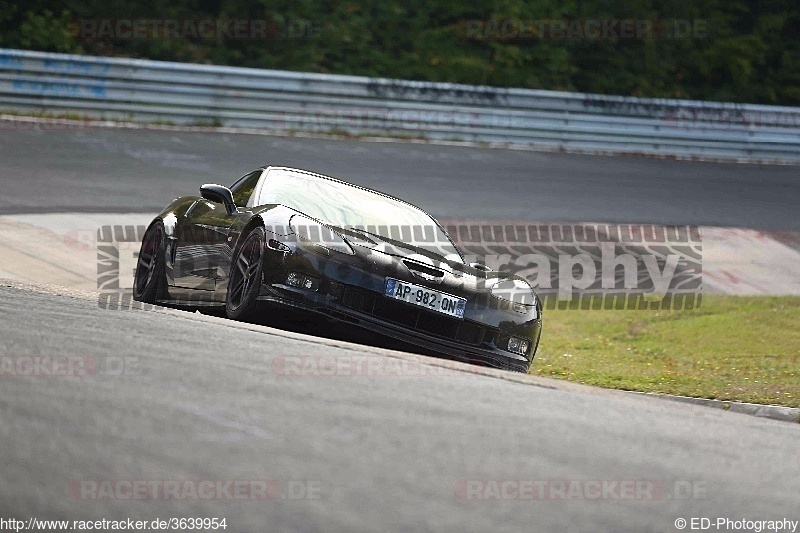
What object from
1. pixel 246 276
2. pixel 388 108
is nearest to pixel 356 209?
pixel 246 276

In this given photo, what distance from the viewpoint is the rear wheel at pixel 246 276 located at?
728 cm

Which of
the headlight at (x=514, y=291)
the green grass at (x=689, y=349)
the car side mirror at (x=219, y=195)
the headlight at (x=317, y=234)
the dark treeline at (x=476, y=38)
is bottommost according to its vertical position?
the green grass at (x=689, y=349)

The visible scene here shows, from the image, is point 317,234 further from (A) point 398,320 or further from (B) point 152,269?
(B) point 152,269

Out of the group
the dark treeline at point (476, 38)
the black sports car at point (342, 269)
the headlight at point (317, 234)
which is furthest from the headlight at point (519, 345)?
the dark treeline at point (476, 38)

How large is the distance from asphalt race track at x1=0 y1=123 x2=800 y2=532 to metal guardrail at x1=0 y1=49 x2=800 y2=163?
1077 cm

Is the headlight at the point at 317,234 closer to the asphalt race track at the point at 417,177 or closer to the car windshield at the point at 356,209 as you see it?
the car windshield at the point at 356,209

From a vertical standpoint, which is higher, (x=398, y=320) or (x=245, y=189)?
(x=245, y=189)

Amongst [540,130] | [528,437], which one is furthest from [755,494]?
[540,130]

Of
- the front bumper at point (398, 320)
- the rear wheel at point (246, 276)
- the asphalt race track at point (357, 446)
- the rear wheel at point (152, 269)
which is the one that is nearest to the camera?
the asphalt race track at point (357, 446)

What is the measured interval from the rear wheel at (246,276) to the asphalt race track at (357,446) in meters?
1.35

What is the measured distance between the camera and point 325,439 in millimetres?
4141

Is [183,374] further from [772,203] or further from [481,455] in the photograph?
[772,203]

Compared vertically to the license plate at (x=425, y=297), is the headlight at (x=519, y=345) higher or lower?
lower

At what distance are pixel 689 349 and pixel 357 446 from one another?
7101 mm
